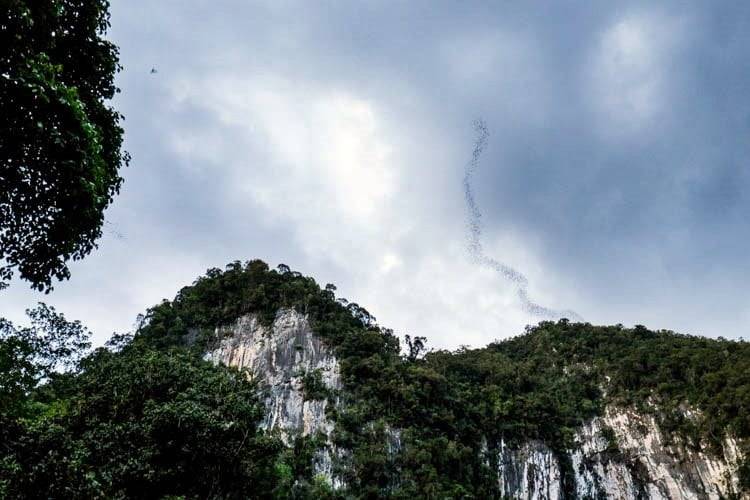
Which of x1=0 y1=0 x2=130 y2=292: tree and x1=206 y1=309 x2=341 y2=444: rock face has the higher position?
x1=206 y1=309 x2=341 y2=444: rock face

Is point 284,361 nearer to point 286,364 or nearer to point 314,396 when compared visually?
point 286,364

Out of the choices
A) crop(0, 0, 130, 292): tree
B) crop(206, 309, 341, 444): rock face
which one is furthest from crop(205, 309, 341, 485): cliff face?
crop(0, 0, 130, 292): tree

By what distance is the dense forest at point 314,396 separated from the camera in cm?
1313

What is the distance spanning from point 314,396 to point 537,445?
2206 centimetres

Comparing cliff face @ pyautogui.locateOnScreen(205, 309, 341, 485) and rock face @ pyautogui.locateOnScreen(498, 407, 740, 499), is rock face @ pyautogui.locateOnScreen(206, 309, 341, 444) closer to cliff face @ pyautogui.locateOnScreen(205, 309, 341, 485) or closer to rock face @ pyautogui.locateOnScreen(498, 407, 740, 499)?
cliff face @ pyautogui.locateOnScreen(205, 309, 341, 485)

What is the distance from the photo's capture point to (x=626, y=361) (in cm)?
4788

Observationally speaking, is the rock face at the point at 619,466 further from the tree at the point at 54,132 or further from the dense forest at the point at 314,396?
the tree at the point at 54,132

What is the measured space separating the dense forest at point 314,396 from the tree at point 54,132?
4.48m

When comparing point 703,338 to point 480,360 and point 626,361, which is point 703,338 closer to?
point 626,361

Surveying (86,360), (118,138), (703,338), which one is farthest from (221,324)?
(703,338)

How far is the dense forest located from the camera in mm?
13133

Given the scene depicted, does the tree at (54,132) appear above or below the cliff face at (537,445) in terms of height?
below

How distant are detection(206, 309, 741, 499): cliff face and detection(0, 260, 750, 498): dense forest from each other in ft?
3.35

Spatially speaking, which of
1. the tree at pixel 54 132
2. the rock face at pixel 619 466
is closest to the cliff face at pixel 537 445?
the rock face at pixel 619 466
